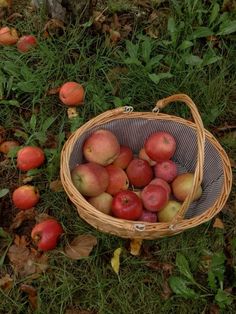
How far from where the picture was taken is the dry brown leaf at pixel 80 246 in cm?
229

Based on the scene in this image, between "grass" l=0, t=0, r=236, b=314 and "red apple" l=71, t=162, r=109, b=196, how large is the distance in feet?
0.85

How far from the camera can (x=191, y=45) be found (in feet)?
8.98

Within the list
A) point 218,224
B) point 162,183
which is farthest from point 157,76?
point 218,224

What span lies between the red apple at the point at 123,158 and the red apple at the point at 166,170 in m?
0.16

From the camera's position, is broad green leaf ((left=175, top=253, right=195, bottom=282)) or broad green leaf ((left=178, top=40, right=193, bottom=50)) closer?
broad green leaf ((left=175, top=253, right=195, bottom=282))

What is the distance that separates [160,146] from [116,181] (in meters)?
→ 0.30

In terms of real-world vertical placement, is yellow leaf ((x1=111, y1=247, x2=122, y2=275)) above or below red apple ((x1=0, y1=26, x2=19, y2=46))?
below

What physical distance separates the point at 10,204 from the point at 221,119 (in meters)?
1.35

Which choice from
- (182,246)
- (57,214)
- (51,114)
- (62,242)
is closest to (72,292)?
(62,242)

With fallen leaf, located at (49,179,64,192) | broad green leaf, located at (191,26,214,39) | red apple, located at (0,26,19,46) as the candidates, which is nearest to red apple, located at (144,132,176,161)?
fallen leaf, located at (49,179,64,192)

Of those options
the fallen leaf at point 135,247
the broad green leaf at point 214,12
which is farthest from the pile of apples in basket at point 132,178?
the broad green leaf at point 214,12

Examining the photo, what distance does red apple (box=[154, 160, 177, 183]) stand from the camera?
2398 millimetres

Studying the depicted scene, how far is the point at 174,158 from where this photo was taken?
256 centimetres

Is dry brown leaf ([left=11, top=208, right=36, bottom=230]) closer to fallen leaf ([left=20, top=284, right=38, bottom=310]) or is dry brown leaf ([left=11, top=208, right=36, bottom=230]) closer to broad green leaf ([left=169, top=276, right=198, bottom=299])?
fallen leaf ([left=20, top=284, right=38, bottom=310])
